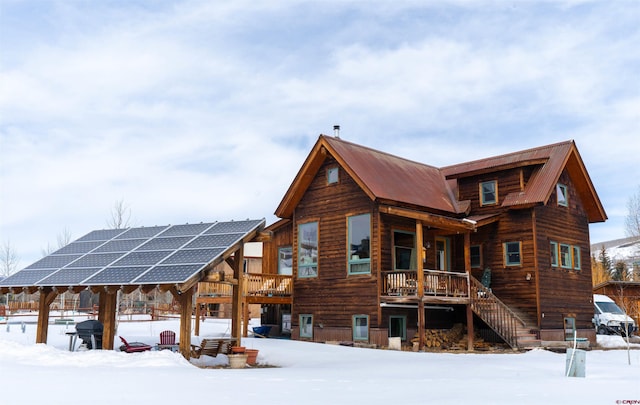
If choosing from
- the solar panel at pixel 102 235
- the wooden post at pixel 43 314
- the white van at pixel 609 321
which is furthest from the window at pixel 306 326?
the white van at pixel 609 321

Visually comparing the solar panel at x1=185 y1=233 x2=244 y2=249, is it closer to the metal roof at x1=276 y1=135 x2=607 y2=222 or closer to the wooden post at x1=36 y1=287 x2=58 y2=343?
the wooden post at x1=36 y1=287 x2=58 y2=343

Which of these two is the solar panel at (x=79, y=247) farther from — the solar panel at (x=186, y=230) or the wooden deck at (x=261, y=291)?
the wooden deck at (x=261, y=291)

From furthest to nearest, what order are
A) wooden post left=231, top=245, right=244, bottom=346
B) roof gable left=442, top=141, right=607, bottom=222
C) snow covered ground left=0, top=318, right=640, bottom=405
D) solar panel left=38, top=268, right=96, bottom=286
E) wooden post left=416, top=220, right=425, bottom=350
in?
roof gable left=442, top=141, right=607, bottom=222 < wooden post left=416, top=220, right=425, bottom=350 < wooden post left=231, top=245, right=244, bottom=346 < solar panel left=38, top=268, right=96, bottom=286 < snow covered ground left=0, top=318, right=640, bottom=405

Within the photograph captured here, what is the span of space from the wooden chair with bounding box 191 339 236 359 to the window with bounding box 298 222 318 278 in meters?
8.83

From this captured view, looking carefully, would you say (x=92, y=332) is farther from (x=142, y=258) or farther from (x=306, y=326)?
(x=306, y=326)

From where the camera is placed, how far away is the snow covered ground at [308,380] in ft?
32.3

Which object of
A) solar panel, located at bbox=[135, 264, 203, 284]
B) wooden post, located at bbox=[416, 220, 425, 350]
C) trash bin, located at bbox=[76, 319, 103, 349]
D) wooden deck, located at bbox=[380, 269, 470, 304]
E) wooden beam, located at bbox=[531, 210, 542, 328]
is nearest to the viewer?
solar panel, located at bbox=[135, 264, 203, 284]

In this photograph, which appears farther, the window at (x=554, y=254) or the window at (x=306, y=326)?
the window at (x=554, y=254)

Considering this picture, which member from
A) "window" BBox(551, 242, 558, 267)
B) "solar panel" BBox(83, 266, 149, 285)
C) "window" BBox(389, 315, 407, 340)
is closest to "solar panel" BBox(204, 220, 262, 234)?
"solar panel" BBox(83, 266, 149, 285)

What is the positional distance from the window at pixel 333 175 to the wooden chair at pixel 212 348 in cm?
992

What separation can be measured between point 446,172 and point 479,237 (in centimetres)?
510

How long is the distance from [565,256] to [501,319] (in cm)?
584

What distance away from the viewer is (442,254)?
26.4m

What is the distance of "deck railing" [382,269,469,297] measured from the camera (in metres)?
22.3
